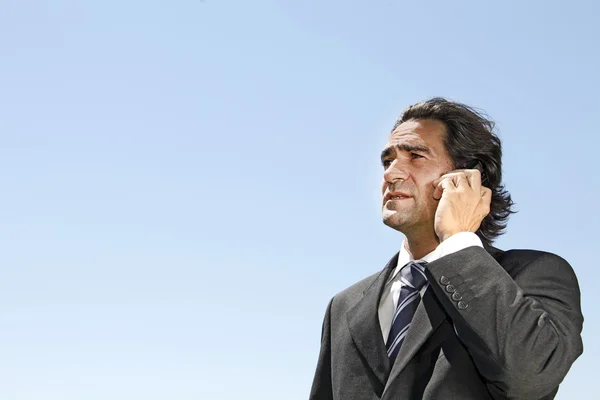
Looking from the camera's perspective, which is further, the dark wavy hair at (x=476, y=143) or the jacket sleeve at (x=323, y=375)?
the dark wavy hair at (x=476, y=143)

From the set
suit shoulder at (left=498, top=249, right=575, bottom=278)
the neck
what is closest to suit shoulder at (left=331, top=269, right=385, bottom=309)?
the neck

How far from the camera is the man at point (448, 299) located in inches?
154

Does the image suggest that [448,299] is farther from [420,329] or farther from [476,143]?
[476,143]

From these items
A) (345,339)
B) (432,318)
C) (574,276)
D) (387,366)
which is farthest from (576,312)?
(345,339)

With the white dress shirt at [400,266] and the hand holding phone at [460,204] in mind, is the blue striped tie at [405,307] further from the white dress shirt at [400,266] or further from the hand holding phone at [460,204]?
the hand holding phone at [460,204]

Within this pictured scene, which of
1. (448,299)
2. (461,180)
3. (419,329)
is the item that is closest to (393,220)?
(461,180)

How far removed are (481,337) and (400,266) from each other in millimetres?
1372

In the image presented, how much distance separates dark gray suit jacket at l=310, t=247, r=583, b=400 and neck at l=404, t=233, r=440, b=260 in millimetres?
433

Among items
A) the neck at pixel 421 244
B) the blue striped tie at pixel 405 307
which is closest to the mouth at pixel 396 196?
the neck at pixel 421 244

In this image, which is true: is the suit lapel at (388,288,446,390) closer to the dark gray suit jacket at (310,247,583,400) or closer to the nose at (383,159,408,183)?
the dark gray suit jacket at (310,247,583,400)

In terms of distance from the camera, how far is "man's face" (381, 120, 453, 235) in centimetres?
513

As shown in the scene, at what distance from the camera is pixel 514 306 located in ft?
12.9

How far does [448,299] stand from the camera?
13.4 feet

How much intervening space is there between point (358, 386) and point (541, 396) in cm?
115
